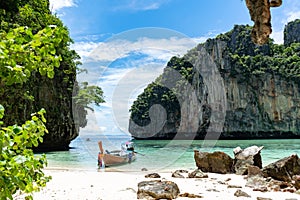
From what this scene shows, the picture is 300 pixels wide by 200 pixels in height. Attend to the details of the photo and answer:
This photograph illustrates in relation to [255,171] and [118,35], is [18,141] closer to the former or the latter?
[255,171]

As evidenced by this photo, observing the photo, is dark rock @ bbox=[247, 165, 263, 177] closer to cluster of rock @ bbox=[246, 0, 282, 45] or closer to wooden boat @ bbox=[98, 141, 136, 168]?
cluster of rock @ bbox=[246, 0, 282, 45]

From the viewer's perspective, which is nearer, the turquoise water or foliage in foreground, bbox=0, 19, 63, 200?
foliage in foreground, bbox=0, 19, 63, 200

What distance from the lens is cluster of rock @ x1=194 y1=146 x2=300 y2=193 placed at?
6598 mm

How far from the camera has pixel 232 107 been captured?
169ft

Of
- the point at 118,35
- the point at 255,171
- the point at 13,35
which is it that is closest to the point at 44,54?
the point at 13,35

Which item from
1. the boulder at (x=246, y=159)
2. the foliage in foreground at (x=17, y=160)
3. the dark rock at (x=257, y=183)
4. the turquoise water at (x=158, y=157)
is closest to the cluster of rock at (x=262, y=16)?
the foliage in foreground at (x=17, y=160)

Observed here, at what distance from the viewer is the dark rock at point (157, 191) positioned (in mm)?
5309

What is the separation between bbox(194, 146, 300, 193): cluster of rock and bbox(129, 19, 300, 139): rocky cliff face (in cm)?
4202

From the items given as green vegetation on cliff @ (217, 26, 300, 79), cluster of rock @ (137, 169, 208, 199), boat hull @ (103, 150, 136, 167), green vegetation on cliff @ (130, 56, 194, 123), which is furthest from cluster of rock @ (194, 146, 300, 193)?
green vegetation on cliff @ (130, 56, 194, 123)

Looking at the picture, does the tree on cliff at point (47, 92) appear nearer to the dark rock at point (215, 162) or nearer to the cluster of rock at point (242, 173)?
the dark rock at point (215, 162)

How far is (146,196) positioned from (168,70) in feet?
192

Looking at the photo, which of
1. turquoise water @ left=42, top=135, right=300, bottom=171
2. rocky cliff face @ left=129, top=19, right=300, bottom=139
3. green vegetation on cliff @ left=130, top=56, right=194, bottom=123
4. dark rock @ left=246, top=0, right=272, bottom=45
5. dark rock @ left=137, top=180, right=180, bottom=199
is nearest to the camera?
dark rock @ left=246, top=0, right=272, bottom=45

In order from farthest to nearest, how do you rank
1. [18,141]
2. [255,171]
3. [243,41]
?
1. [243,41]
2. [255,171]
3. [18,141]

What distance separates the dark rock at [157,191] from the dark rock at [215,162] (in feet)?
16.4
